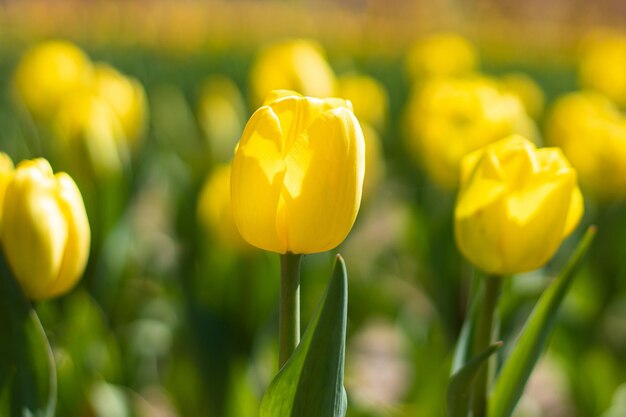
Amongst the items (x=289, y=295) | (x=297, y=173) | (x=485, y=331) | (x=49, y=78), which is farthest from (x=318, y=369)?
(x=49, y=78)

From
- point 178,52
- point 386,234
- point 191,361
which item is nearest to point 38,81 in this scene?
point 191,361

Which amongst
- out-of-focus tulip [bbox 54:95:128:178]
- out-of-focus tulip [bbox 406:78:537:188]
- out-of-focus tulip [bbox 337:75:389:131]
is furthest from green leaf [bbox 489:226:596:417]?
out-of-focus tulip [bbox 337:75:389:131]

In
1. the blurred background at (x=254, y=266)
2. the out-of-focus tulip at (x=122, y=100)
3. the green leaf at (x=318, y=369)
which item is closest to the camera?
the green leaf at (x=318, y=369)

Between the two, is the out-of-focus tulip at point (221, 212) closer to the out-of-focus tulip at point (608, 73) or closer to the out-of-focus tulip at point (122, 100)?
the out-of-focus tulip at point (122, 100)

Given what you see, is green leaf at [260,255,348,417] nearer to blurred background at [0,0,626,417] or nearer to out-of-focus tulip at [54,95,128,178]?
blurred background at [0,0,626,417]

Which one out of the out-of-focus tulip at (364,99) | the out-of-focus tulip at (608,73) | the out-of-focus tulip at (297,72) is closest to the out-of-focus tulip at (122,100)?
the out-of-focus tulip at (297,72)

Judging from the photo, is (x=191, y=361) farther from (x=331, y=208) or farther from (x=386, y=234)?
(x=386, y=234)

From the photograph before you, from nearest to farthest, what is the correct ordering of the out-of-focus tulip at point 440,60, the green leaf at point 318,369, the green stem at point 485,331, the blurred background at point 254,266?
the green leaf at point 318,369 < the green stem at point 485,331 < the blurred background at point 254,266 < the out-of-focus tulip at point 440,60
